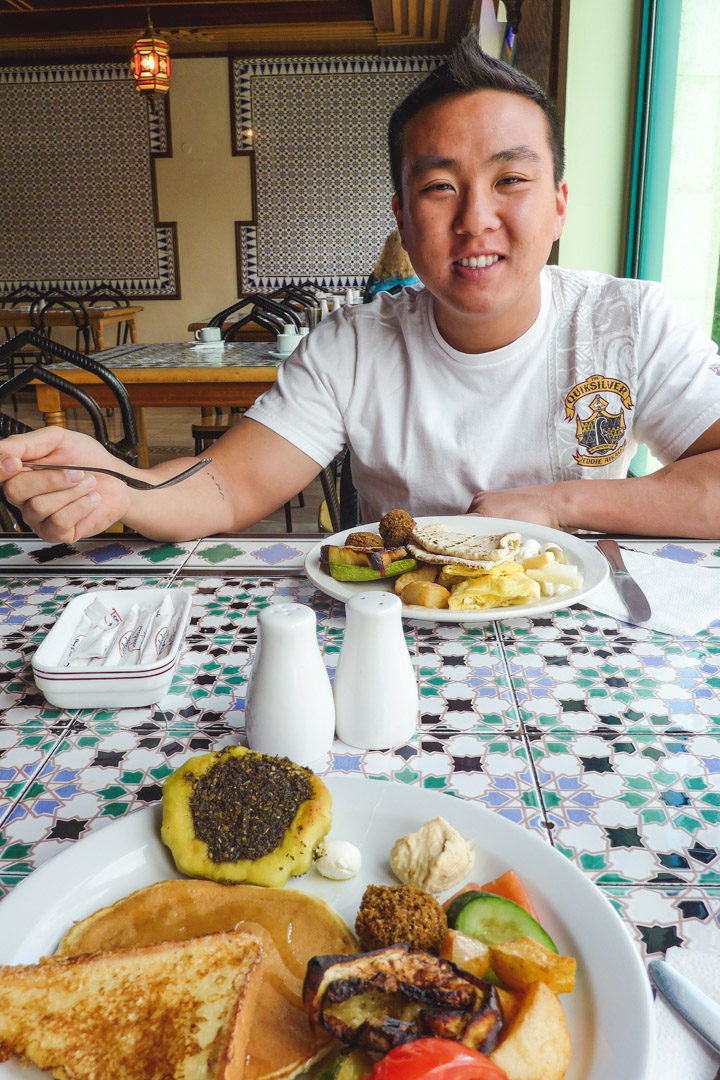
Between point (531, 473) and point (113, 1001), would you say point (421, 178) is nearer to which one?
point (531, 473)

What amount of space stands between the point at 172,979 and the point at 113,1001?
0.13ft

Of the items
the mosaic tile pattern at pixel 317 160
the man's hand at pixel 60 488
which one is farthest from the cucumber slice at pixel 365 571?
the mosaic tile pattern at pixel 317 160

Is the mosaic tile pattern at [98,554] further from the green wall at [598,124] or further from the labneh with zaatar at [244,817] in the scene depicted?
the green wall at [598,124]

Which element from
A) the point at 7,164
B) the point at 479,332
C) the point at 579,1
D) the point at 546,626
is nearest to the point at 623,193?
the point at 579,1

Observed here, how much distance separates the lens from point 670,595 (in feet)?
3.98

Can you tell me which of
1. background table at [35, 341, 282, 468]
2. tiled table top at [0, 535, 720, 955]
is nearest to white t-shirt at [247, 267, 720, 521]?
tiled table top at [0, 535, 720, 955]

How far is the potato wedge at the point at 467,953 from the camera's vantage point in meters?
0.52

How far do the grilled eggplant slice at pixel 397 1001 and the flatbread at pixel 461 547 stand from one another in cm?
72

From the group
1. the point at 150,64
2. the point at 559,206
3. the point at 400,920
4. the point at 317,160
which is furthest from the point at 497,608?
the point at 317,160

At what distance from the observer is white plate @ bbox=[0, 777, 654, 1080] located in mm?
499

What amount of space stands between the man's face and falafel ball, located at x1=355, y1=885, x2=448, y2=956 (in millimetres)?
1256

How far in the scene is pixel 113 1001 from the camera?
51 cm

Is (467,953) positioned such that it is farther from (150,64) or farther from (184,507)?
(150,64)

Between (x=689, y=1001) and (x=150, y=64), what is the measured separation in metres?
7.66
